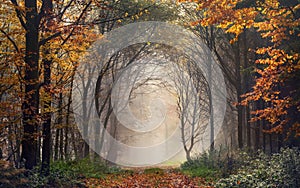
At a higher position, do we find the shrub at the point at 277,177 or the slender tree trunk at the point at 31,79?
the slender tree trunk at the point at 31,79

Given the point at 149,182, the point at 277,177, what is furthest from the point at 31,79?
the point at 277,177

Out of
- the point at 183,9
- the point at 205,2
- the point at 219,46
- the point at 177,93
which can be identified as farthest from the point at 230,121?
the point at 205,2

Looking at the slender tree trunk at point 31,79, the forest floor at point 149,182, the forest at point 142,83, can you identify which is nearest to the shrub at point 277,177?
the forest at point 142,83

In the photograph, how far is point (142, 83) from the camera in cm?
3020

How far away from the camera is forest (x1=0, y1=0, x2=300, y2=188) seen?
10.7 m

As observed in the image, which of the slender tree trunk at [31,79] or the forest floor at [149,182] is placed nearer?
the slender tree trunk at [31,79]

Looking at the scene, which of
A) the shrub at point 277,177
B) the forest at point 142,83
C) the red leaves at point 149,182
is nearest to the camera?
the shrub at point 277,177

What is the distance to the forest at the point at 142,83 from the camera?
35.2 ft

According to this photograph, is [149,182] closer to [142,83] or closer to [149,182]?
[149,182]

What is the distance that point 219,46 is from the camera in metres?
25.6

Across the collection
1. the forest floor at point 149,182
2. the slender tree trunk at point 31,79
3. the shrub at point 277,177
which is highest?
the slender tree trunk at point 31,79

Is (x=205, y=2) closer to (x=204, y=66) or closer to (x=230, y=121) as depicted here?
(x=204, y=66)

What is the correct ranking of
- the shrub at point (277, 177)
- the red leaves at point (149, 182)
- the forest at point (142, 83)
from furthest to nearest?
1. the red leaves at point (149, 182)
2. the forest at point (142, 83)
3. the shrub at point (277, 177)

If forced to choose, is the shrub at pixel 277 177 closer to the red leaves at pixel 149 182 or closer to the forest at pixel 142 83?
the forest at pixel 142 83
